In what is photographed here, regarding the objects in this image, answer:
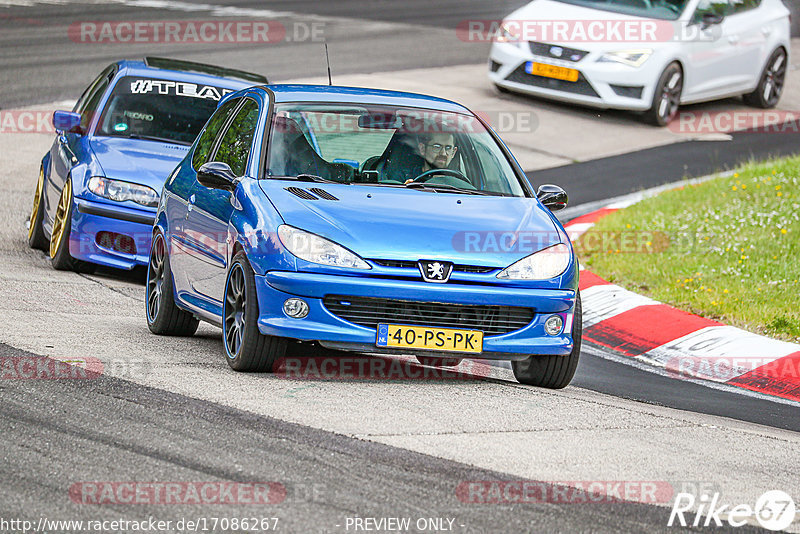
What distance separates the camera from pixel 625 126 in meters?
19.2

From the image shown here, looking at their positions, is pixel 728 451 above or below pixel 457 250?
below

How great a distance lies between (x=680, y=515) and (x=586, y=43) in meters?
13.9

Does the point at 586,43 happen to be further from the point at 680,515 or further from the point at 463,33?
the point at 680,515

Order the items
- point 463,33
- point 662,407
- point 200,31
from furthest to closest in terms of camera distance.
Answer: point 463,33 → point 200,31 → point 662,407

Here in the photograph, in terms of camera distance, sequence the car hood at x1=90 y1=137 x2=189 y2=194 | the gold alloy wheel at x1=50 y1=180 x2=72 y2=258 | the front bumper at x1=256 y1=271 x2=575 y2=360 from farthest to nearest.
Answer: the gold alloy wheel at x1=50 y1=180 x2=72 y2=258 → the car hood at x1=90 y1=137 x2=189 y2=194 → the front bumper at x1=256 y1=271 x2=575 y2=360

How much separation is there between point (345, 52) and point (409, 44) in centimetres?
177

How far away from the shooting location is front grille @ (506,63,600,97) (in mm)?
18688

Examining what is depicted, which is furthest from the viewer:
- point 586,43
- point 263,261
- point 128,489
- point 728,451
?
point 586,43

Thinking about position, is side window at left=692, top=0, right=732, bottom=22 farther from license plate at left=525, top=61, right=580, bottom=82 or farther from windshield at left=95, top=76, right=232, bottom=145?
windshield at left=95, top=76, right=232, bottom=145

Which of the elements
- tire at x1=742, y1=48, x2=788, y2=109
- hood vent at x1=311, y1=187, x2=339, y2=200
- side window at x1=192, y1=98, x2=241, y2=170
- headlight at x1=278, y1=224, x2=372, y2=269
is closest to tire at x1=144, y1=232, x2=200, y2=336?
side window at x1=192, y1=98, x2=241, y2=170

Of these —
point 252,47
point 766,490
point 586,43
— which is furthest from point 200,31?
point 766,490

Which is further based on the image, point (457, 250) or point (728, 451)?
point (457, 250)

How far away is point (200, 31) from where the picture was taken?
25.8 metres

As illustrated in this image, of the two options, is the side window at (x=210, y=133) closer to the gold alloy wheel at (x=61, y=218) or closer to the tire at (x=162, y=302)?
the tire at (x=162, y=302)
